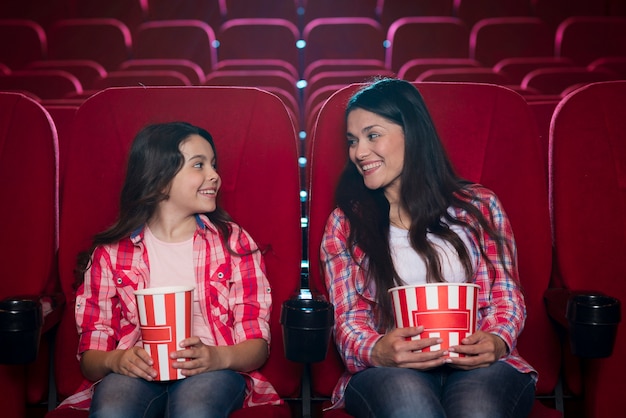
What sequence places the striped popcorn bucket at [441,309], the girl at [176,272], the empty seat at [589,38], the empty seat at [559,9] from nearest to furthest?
the striped popcorn bucket at [441,309] → the girl at [176,272] → the empty seat at [589,38] → the empty seat at [559,9]

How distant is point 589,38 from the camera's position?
2.14 m

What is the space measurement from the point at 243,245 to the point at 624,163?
1.56 feet

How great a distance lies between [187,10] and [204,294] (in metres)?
1.62

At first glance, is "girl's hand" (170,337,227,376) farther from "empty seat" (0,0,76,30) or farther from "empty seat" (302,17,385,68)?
"empty seat" (0,0,76,30)

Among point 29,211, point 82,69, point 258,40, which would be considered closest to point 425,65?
point 258,40

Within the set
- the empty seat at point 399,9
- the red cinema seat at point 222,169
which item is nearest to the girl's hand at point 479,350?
the red cinema seat at point 222,169

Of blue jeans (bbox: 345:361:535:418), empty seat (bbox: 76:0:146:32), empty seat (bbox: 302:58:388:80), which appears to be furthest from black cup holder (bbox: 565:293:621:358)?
empty seat (bbox: 76:0:146:32)

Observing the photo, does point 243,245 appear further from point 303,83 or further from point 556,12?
point 556,12

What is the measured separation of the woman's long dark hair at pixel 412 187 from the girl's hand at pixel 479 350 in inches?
5.1

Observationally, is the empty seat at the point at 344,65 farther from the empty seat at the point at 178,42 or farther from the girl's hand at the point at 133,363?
the girl's hand at the point at 133,363

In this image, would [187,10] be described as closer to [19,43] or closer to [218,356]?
[19,43]

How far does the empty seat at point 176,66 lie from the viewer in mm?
2016

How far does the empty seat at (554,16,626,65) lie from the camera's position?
2.12 metres

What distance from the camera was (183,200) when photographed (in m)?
0.89
